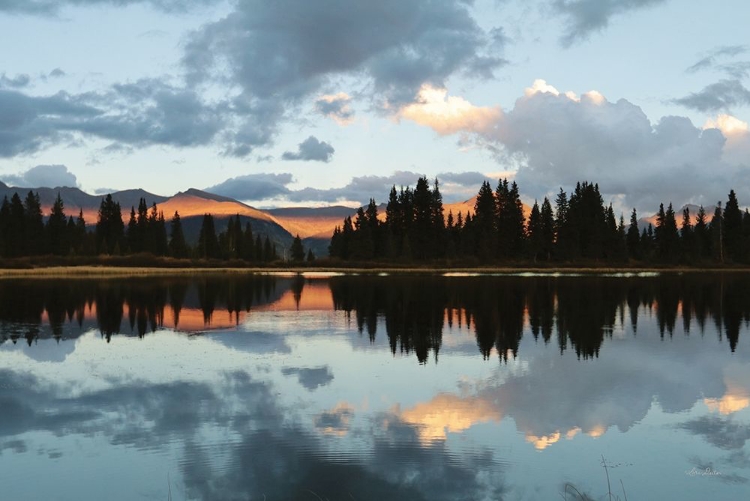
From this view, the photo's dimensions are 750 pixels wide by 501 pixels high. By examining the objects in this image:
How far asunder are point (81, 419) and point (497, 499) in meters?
10.8

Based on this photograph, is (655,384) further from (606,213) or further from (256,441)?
(606,213)

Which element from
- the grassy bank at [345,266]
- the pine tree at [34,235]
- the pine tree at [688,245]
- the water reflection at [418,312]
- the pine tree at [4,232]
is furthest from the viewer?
the pine tree at [34,235]

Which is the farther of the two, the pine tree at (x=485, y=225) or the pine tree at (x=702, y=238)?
the pine tree at (x=702, y=238)

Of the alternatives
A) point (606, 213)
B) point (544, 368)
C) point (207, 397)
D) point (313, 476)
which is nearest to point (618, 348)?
point (544, 368)

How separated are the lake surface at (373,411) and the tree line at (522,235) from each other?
12411cm

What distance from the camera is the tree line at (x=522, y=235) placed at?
16112 centimetres

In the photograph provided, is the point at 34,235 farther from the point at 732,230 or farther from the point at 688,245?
the point at 732,230

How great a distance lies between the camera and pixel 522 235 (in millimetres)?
164750

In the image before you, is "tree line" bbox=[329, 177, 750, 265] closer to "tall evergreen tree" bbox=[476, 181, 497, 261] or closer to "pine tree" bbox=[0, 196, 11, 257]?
"tall evergreen tree" bbox=[476, 181, 497, 261]

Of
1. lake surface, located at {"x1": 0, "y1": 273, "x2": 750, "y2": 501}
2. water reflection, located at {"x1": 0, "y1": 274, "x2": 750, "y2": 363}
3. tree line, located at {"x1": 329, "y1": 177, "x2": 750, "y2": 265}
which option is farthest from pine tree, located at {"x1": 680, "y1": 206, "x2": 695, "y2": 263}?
lake surface, located at {"x1": 0, "y1": 273, "x2": 750, "y2": 501}

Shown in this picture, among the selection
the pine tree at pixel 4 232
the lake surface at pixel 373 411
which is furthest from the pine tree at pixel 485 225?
the lake surface at pixel 373 411

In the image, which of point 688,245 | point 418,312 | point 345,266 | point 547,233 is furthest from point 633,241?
point 418,312

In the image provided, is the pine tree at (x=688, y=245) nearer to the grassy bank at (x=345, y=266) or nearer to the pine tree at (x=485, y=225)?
the grassy bank at (x=345, y=266)

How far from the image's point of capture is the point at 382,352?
2772 centimetres
